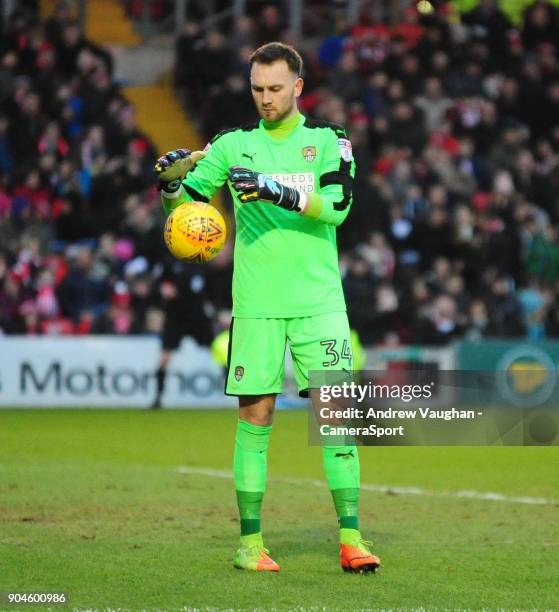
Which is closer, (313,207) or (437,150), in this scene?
(313,207)

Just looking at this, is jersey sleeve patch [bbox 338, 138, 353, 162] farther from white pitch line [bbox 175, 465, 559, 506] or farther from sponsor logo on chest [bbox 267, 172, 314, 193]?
white pitch line [bbox 175, 465, 559, 506]

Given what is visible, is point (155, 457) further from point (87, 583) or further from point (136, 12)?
point (136, 12)

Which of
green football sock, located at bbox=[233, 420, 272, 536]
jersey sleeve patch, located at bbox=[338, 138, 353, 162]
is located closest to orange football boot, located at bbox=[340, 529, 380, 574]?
green football sock, located at bbox=[233, 420, 272, 536]

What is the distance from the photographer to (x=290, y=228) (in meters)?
7.10

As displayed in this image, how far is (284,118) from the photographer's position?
7.12 metres

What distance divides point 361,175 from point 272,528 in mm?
12572

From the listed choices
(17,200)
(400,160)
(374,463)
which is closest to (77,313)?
(17,200)

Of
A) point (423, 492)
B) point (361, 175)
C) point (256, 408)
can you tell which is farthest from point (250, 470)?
point (361, 175)

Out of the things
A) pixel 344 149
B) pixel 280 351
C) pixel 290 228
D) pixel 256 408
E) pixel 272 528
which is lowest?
pixel 272 528

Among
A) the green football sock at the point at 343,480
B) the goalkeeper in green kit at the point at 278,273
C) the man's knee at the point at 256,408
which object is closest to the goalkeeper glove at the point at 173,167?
the goalkeeper in green kit at the point at 278,273

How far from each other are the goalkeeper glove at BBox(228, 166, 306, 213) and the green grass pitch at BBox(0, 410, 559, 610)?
1740 millimetres

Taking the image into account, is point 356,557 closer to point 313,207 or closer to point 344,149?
point 313,207

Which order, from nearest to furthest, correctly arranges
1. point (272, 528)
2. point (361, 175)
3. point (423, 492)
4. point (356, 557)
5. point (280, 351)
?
point (356, 557) < point (280, 351) < point (272, 528) < point (423, 492) < point (361, 175)

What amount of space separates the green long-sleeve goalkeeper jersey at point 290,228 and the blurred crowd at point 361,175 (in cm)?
1160
